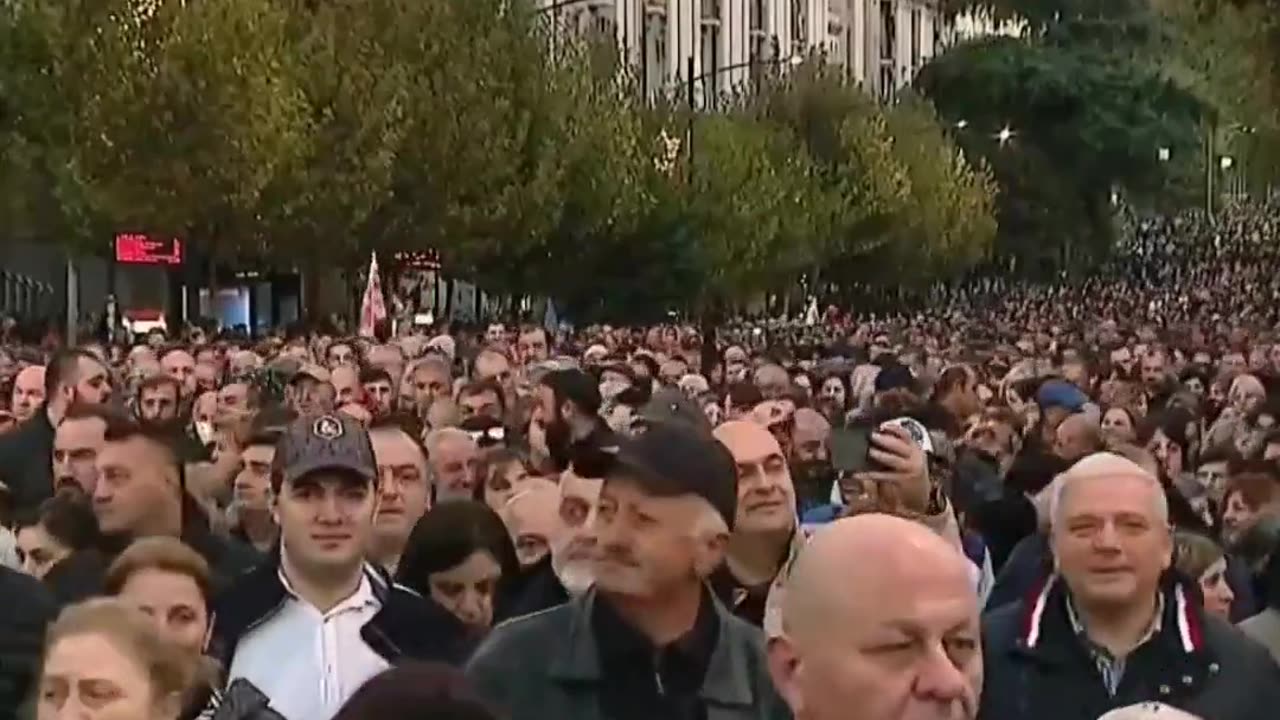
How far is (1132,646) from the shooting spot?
635 centimetres

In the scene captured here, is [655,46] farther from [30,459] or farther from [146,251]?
[30,459]

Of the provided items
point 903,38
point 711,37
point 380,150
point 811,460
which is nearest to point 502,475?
point 811,460

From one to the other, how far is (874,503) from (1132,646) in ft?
5.05

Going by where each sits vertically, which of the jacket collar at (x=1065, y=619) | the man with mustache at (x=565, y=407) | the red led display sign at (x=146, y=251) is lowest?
the jacket collar at (x=1065, y=619)

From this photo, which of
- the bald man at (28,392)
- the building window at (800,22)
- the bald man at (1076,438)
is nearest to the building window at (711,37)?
the building window at (800,22)

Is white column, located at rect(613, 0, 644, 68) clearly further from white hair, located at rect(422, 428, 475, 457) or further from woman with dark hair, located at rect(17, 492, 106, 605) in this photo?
woman with dark hair, located at rect(17, 492, 106, 605)

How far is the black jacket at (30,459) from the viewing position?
1071cm

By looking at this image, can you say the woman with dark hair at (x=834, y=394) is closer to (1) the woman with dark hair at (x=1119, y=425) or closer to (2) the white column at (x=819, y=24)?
(1) the woman with dark hair at (x=1119, y=425)

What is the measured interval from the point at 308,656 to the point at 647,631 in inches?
40.0

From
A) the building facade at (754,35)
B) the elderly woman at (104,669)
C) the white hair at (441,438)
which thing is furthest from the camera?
the building facade at (754,35)

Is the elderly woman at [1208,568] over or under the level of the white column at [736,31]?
under

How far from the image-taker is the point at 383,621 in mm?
6578

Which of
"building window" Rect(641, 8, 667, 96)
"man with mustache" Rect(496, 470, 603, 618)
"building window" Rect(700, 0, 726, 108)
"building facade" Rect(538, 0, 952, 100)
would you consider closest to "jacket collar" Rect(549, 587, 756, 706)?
"man with mustache" Rect(496, 470, 603, 618)

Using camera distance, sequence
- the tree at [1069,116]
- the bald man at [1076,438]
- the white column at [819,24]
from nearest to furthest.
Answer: the bald man at [1076,438]
the tree at [1069,116]
the white column at [819,24]
